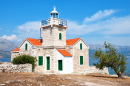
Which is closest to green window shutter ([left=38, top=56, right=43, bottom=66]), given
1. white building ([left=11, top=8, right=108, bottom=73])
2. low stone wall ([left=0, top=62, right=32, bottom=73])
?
white building ([left=11, top=8, right=108, bottom=73])

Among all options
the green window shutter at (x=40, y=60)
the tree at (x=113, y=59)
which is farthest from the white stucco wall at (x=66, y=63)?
the tree at (x=113, y=59)

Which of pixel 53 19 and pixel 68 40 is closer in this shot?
pixel 53 19

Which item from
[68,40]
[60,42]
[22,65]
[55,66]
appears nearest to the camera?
[22,65]

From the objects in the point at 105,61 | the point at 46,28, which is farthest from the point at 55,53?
the point at 105,61

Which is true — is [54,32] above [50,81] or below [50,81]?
above

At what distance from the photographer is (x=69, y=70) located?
882 inches

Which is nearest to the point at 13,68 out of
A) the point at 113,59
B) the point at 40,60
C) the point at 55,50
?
the point at 40,60

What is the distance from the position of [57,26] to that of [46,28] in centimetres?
204

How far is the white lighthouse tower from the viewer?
23188 mm

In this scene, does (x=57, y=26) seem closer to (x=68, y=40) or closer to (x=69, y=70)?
(x=68, y=40)

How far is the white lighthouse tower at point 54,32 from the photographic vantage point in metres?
23.2

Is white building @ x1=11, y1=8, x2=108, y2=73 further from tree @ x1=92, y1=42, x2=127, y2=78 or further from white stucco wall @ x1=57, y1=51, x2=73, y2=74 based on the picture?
tree @ x1=92, y1=42, x2=127, y2=78

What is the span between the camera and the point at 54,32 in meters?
23.2

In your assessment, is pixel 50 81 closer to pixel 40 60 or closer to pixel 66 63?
pixel 66 63
